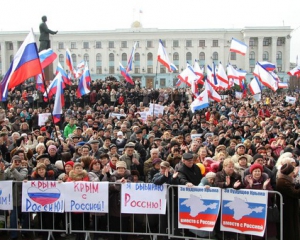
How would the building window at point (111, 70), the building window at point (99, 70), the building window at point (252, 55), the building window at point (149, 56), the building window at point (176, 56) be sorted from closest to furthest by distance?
1. the building window at point (176, 56)
2. the building window at point (149, 56)
3. the building window at point (252, 55)
4. the building window at point (111, 70)
5. the building window at point (99, 70)

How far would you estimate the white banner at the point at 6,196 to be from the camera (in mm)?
7027

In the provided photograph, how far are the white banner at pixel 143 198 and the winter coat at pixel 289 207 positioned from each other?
5.95ft

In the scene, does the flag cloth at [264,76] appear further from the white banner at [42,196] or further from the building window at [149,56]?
the building window at [149,56]

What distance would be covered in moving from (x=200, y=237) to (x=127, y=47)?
3171 inches

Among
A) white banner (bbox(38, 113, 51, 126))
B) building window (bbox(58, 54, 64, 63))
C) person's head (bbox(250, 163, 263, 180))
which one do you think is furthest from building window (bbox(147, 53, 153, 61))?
person's head (bbox(250, 163, 263, 180))

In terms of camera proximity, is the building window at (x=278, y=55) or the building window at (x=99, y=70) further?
the building window at (x=99, y=70)

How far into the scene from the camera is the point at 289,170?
646 cm

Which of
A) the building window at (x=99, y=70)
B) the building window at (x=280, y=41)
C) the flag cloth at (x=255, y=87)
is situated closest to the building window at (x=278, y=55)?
the building window at (x=280, y=41)

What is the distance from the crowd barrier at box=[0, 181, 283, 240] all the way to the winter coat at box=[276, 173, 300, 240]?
0.11m

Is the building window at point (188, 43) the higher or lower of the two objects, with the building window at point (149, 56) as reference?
higher

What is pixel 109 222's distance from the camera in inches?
277

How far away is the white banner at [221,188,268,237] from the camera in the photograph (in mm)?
6277

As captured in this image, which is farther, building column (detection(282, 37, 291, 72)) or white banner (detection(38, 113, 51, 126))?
building column (detection(282, 37, 291, 72))

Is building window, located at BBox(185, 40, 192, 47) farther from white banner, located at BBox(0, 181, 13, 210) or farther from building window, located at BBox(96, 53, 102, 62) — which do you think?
white banner, located at BBox(0, 181, 13, 210)
